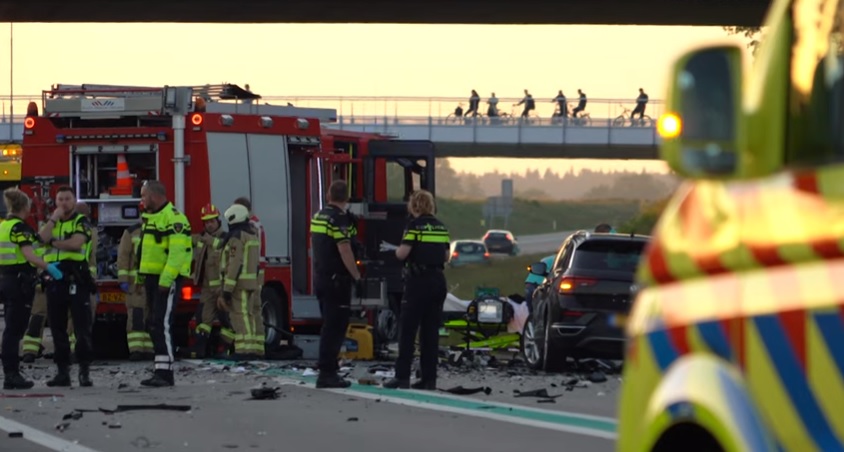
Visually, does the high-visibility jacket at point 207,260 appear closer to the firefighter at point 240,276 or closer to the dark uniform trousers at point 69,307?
the firefighter at point 240,276

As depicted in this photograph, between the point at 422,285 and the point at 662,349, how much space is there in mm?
10247

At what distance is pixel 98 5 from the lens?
966 inches

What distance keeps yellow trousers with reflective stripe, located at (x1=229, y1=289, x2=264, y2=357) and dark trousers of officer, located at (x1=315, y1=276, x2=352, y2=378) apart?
3778mm

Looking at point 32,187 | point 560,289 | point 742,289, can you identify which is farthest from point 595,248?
point 742,289

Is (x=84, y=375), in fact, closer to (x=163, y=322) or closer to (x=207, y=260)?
(x=163, y=322)

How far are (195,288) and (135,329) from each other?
175 centimetres

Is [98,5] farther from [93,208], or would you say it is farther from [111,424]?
[111,424]

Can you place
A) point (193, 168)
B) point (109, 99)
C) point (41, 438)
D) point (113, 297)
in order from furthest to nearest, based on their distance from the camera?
point (109, 99) < point (193, 168) < point (113, 297) < point (41, 438)

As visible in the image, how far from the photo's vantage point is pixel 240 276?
1891cm

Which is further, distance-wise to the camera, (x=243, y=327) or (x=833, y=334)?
(x=243, y=327)

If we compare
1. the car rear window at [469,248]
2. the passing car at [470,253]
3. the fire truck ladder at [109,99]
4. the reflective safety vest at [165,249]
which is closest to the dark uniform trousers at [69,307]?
the reflective safety vest at [165,249]

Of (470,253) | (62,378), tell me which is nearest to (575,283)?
(62,378)

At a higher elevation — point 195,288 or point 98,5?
point 98,5

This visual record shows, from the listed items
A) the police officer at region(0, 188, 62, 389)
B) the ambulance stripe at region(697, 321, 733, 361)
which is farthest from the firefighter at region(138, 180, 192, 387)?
the ambulance stripe at region(697, 321, 733, 361)
